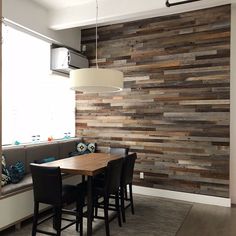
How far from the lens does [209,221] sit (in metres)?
3.68

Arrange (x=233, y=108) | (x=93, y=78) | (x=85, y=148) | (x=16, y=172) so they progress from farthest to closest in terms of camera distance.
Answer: (x=85, y=148) → (x=233, y=108) → (x=16, y=172) → (x=93, y=78)

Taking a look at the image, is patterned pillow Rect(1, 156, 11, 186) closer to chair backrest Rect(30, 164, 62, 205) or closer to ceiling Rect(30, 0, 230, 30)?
chair backrest Rect(30, 164, 62, 205)

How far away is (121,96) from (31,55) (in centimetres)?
188

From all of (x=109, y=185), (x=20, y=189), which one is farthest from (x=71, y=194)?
(x=20, y=189)

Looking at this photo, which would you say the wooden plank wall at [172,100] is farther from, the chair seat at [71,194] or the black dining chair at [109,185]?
the chair seat at [71,194]

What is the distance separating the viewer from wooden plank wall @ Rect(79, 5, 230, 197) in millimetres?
4430

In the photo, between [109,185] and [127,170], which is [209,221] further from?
[109,185]

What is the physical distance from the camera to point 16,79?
4.44 metres

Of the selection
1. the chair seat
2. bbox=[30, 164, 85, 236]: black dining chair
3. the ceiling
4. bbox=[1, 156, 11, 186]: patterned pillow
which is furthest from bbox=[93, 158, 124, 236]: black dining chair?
the ceiling

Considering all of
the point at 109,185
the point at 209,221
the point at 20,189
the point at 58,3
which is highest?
the point at 58,3

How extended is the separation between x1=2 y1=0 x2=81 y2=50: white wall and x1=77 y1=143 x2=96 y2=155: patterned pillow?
82.5 inches

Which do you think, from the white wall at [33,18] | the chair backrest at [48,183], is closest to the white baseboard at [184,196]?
the chair backrest at [48,183]

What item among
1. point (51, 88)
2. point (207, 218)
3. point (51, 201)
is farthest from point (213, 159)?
point (51, 88)

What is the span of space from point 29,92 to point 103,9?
77.3 inches
